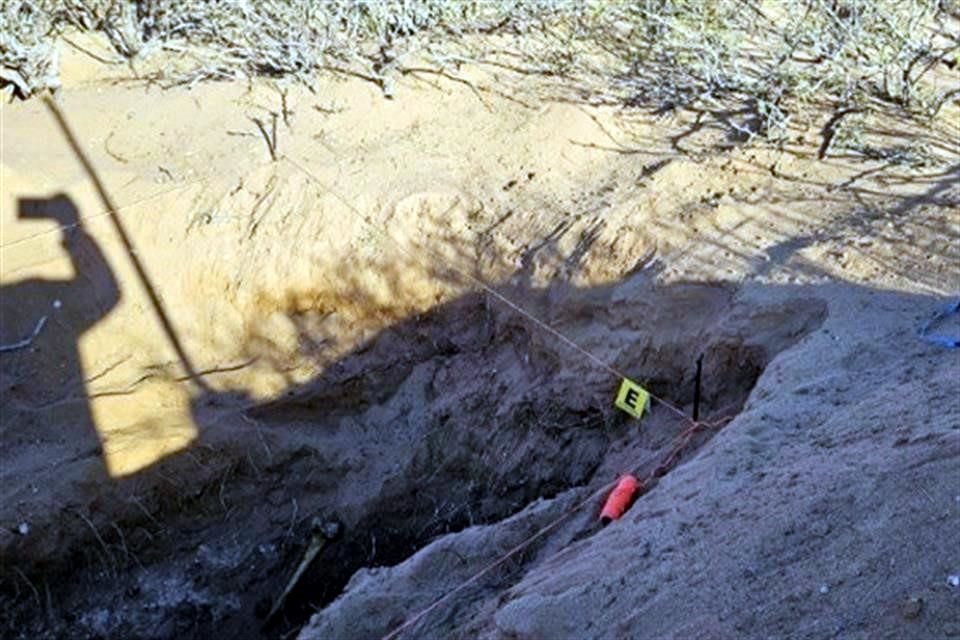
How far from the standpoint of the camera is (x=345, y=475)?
5336 mm

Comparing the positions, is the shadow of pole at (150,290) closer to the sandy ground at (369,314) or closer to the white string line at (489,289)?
the sandy ground at (369,314)

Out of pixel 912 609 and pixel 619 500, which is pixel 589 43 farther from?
pixel 912 609

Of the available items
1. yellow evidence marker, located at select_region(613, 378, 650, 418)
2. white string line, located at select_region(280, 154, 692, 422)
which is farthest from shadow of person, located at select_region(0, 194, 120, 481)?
yellow evidence marker, located at select_region(613, 378, 650, 418)

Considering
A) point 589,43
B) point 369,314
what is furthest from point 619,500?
point 589,43

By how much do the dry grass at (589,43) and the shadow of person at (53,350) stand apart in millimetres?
1258

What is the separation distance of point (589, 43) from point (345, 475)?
2.80m

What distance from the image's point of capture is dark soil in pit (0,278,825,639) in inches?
191

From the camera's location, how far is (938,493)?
8.98 ft

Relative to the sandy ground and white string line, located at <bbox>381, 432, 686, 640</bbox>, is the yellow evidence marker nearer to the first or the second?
the sandy ground

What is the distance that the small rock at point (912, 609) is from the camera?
2438 mm

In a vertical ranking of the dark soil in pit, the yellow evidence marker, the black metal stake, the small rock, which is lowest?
the dark soil in pit

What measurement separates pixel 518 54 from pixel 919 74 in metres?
2.10

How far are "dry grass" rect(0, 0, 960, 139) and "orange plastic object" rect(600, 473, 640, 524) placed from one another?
233 centimetres

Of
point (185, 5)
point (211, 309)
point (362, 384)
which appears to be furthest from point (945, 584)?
point (185, 5)
